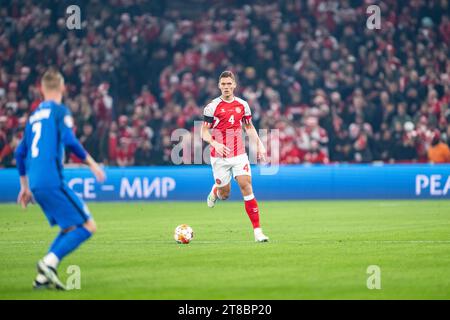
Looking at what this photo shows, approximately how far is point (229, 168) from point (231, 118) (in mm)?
792

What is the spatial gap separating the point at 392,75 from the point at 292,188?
556 cm

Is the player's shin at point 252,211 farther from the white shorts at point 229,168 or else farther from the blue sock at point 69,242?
the blue sock at point 69,242

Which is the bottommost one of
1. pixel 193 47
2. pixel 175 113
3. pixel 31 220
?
pixel 31 220

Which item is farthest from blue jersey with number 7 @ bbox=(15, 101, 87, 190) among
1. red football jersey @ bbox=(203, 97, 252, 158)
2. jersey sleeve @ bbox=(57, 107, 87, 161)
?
red football jersey @ bbox=(203, 97, 252, 158)

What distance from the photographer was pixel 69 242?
9.46 m

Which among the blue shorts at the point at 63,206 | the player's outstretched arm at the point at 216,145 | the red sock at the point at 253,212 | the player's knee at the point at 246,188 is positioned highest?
the player's outstretched arm at the point at 216,145

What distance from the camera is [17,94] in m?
28.7

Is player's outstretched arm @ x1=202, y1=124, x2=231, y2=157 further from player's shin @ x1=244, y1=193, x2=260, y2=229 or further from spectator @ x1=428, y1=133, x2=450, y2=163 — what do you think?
spectator @ x1=428, y1=133, x2=450, y2=163

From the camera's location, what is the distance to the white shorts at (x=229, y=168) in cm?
1459

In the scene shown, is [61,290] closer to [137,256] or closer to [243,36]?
[137,256]

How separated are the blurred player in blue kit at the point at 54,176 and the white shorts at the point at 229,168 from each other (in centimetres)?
522

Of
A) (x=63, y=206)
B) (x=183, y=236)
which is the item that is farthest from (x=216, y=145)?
(x=63, y=206)

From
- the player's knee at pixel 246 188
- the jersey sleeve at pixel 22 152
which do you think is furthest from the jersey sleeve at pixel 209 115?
the jersey sleeve at pixel 22 152

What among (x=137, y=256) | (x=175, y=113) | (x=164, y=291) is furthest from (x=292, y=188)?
(x=164, y=291)
